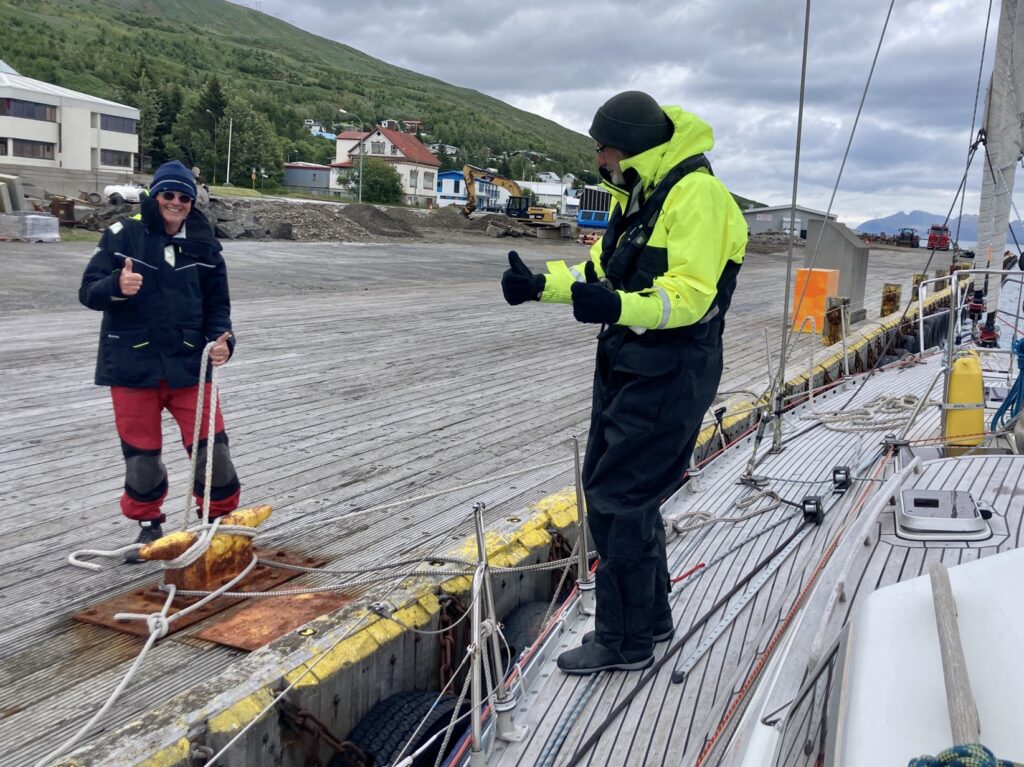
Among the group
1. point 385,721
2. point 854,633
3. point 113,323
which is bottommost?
point 385,721

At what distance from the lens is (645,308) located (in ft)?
7.72

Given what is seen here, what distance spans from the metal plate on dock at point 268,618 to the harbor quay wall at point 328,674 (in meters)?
0.20

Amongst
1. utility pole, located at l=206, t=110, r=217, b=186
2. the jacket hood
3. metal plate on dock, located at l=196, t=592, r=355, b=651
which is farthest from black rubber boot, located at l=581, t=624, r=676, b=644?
utility pole, located at l=206, t=110, r=217, b=186

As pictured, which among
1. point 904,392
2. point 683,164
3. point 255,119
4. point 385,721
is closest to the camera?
point 683,164

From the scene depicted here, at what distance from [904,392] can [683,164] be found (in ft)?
18.7

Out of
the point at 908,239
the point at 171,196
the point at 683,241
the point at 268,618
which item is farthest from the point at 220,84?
the point at 683,241

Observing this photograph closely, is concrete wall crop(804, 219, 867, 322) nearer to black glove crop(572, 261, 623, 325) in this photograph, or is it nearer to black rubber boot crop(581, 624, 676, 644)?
black rubber boot crop(581, 624, 676, 644)

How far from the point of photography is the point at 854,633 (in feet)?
6.49

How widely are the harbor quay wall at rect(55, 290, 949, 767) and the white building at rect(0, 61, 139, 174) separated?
5627 centimetres

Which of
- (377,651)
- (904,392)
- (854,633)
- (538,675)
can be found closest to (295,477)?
(377,651)

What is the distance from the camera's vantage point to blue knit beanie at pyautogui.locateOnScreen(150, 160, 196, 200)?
12.2ft

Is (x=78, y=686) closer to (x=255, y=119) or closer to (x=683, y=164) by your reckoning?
(x=683, y=164)

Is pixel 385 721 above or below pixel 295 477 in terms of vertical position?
below

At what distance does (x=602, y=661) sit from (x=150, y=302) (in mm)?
2297
